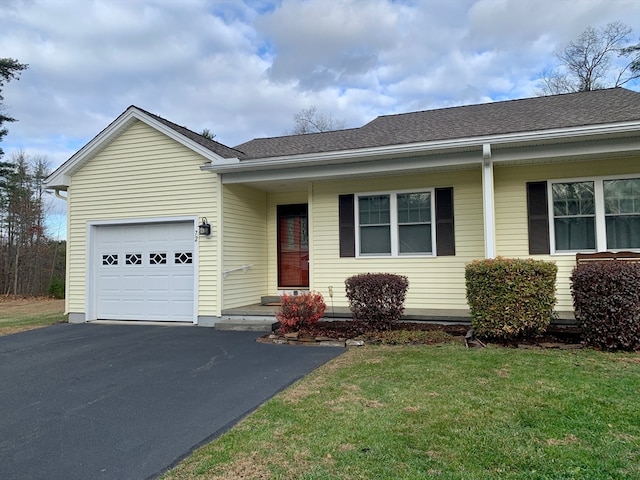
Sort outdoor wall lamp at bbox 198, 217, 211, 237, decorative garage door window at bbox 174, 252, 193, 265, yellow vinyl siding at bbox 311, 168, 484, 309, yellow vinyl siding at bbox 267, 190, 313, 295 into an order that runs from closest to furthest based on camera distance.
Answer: yellow vinyl siding at bbox 311, 168, 484, 309, outdoor wall lamp at bbox 198, 217, 211, 237, decorative garage door window at bbox 174, 252, 193, 265, yellow vinyl siding at bbox 267, 190, 313, 295

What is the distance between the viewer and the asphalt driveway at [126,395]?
115 inches

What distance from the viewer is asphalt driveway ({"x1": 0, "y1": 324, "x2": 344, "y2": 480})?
2.92m

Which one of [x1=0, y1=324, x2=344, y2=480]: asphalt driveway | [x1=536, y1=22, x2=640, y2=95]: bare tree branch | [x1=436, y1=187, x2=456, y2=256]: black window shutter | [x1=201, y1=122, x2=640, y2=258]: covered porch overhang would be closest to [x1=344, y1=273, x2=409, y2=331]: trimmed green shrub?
[x1=0, y1=324, x2=344, y2=480]: asphalt driveway

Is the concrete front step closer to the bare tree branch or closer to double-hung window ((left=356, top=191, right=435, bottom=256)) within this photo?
double-hung window ((left=356, top=191, right=435, bottom=256))

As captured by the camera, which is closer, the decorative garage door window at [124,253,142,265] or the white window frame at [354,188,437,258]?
the white window frame at [354,188,437,258]

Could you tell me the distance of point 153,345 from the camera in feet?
22.4

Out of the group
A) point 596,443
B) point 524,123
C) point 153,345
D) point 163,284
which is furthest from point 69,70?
point 596,443

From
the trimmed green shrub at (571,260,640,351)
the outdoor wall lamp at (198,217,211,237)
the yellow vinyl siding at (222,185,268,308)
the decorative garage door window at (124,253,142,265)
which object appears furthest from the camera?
the decorative garage door window at (124,253,142,265)

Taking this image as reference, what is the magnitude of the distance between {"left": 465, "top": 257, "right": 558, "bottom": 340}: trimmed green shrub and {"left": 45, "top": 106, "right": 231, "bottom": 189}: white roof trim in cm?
532

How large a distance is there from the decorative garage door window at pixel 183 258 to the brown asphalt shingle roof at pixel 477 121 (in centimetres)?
235

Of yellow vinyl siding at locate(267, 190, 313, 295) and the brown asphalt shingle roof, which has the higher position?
the brown asphalt shingle roof

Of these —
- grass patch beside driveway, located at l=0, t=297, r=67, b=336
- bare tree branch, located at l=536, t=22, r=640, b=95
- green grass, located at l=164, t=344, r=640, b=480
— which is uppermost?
bare tree branch, located at l=536, t=22, r=640, b=95

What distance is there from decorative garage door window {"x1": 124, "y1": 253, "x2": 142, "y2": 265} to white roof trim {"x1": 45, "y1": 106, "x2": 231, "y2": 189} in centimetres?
229

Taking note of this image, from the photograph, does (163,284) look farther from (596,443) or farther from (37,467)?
(596,443)
